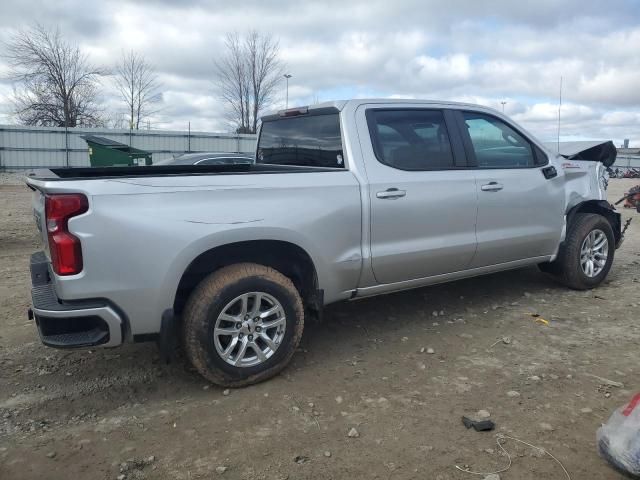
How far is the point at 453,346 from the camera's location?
13.8 feet

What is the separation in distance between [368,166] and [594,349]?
220 cm

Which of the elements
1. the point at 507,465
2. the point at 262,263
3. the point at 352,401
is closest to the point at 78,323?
the point at 262,263

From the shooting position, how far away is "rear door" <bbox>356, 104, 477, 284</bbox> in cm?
399

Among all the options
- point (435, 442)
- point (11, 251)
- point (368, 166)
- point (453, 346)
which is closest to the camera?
point (435, 442)

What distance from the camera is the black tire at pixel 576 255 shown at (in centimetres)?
532

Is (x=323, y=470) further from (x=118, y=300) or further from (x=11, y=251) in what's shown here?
(x=11, y=251)

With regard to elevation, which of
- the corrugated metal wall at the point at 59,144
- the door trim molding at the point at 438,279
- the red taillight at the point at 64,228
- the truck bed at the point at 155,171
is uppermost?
the corrugated metal wall at the point at 59,144

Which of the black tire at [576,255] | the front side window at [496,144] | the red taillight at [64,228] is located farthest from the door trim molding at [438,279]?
the red taillight at [64,228]

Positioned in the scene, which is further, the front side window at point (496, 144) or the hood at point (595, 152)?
the hood at point (595, 152)

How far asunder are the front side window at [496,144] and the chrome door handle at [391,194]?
1.00 meters

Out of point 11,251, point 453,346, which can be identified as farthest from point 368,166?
point 11,251

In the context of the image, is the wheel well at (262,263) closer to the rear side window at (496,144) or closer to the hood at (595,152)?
the rear side window at (496,144)

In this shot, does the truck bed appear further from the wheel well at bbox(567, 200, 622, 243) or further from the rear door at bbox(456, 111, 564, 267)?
the wheel well at bbox(567, 200, 622, 243)

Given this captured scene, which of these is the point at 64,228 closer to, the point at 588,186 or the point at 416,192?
the point at 416,192
